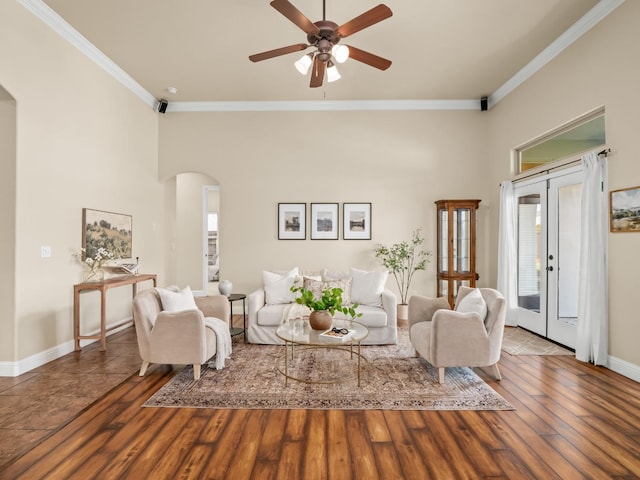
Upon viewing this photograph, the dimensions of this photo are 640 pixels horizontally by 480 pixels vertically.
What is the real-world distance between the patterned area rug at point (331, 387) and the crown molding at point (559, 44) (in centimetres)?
397

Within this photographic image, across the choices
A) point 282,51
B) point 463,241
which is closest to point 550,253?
point 463,241

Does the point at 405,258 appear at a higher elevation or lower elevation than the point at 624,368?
higher

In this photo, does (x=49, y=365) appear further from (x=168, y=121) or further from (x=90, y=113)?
(x=168, y=121)

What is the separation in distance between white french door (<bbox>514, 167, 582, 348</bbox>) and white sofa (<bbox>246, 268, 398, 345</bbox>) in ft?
6.88

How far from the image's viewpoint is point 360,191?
6.29 meters

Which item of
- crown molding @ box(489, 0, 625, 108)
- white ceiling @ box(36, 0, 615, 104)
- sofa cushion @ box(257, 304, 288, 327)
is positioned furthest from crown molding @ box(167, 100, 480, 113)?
sofa cushion @ box(257, 304, 288, 327)

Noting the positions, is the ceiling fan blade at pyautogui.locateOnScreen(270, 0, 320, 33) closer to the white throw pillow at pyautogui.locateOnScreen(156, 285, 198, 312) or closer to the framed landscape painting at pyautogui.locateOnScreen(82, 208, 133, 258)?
the white throw pillow at pyautogui.locateOnScreen(156, 285, 198, 312)

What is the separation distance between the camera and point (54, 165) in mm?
3977

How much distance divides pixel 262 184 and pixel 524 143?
4217 mm

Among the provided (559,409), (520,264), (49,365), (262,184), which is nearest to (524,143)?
(520,264)

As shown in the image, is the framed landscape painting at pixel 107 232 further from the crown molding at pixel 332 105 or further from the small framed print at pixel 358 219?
the small framed print at pixel 358 219

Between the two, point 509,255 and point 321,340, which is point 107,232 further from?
point 509,255

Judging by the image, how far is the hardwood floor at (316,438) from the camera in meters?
2.08

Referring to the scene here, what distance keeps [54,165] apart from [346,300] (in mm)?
3839
